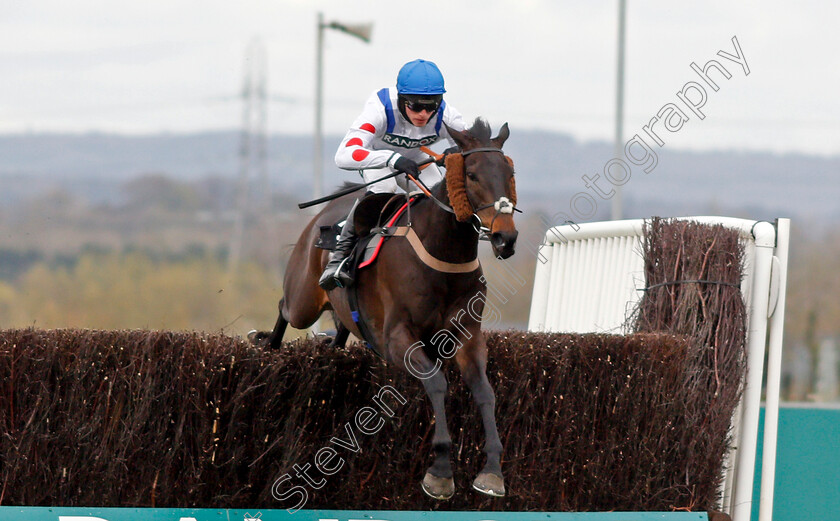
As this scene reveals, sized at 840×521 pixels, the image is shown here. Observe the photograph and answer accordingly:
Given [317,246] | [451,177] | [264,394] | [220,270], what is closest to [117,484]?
[264,394]

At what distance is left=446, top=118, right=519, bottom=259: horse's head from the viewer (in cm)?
430

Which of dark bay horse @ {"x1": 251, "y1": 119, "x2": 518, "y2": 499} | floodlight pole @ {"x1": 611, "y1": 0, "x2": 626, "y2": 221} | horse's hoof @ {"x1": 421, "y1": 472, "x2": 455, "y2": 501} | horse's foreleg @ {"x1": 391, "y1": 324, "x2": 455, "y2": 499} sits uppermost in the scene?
floodlight pole @ {"x1": 611, "y1": 0, "x2": 626, "y2": 221}

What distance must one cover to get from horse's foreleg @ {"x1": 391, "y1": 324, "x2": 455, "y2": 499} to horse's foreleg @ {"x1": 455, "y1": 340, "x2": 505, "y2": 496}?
5.3 inches

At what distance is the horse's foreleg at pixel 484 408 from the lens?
4.55 m

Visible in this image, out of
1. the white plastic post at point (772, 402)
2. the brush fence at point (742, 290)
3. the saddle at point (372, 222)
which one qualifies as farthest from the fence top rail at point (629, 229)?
the saddle at point (372, 222)

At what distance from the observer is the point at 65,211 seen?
40219mm

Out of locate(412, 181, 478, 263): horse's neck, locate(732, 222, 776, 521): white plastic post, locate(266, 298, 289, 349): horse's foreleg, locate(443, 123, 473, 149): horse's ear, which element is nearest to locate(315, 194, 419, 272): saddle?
locate(412, 181, 478, 263): horse's neck

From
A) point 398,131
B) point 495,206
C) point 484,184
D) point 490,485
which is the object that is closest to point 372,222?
point 398,131

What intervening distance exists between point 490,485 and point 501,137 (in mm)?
1541

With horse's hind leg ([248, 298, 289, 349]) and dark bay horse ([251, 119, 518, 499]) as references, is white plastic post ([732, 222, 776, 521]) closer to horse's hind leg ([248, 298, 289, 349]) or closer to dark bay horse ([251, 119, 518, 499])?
dark bay horse ([251, 119, 518, 499])

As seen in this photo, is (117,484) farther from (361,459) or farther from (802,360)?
(802,360)

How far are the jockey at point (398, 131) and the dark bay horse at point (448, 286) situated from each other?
224 mm

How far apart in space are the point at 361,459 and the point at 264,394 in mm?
620

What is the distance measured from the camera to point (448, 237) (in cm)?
486
